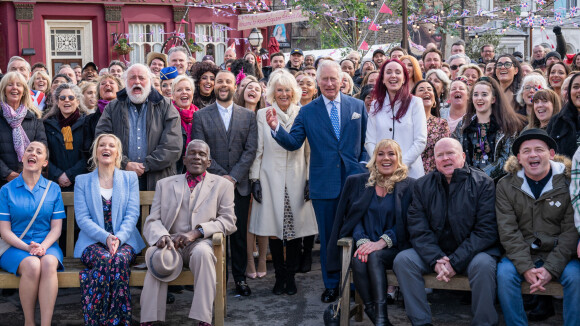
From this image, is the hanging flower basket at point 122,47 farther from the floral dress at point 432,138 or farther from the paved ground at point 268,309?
the floral dress at point 432,138

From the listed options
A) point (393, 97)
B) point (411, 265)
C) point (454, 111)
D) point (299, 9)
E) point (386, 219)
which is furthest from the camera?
point (299, 9)

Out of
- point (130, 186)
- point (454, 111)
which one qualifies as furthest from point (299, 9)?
point (130, 186)

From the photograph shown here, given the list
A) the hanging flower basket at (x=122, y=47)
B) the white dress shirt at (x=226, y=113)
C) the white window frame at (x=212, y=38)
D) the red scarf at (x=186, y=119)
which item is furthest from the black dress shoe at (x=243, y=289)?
the white window frame at (x=212, y=38)

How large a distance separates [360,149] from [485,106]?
1263 mm

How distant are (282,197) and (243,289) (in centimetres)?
96

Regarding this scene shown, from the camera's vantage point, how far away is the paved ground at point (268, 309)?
6.10 m

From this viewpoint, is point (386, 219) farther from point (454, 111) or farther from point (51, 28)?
point (51, 28)

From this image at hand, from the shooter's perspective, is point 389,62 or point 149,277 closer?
point 149,277

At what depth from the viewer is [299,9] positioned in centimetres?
2167

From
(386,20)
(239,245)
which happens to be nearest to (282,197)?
(239,245)

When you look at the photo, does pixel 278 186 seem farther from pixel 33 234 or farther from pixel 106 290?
pixel 33 234

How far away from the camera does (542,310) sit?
20.1ft

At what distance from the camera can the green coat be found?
211 inches

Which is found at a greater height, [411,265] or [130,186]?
[130,186]
